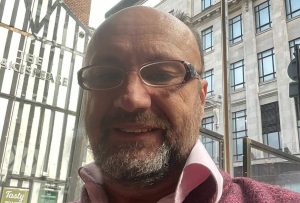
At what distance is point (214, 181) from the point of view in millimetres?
815

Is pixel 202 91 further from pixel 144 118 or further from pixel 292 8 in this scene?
pixel 292 8

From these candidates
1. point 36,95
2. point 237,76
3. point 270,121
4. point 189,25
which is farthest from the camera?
point 237,76

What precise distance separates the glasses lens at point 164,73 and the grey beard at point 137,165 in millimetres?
166

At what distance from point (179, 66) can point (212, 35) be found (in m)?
12.9

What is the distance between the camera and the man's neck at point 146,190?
0.86 meters

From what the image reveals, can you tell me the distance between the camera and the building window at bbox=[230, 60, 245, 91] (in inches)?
479

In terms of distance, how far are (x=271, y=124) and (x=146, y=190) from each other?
35.0 feet

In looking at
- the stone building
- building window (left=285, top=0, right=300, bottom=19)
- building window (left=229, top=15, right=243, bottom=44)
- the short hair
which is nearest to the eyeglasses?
the short hair

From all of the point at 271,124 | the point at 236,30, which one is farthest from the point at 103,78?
the point at 236,30

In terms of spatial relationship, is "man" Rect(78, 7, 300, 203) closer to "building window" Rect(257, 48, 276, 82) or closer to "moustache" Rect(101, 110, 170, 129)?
"moustache" Rect(101, 110, 170, 129)

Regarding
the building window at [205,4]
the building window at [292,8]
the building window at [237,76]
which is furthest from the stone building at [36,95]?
the building window at [205,4]

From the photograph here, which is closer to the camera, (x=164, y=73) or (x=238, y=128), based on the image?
(x=164, y=73)

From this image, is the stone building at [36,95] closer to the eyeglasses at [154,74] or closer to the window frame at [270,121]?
the eyeglasses at [154,74]

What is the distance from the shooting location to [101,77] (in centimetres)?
94
